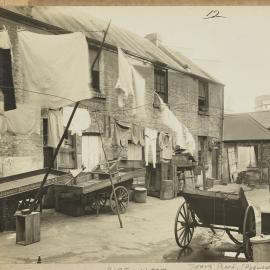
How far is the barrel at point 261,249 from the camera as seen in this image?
6.72 m

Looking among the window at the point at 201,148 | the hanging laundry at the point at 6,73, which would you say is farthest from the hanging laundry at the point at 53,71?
the window at the point at 201,148

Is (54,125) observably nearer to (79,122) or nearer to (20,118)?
(79,122)

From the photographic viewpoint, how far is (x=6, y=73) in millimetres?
8875

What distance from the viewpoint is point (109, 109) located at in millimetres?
13578

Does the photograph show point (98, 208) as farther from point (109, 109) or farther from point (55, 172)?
point (109, 109)

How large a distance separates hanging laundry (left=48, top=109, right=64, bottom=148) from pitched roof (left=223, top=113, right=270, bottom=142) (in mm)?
12075

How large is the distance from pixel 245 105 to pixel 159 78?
608cm

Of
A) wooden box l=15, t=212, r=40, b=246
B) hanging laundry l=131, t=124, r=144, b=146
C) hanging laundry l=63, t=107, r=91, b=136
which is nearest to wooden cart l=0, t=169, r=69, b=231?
wooden box l=15, t=212, r=40, b=246

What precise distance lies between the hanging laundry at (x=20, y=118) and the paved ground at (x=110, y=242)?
7.74 feet

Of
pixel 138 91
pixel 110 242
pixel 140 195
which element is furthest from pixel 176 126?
pixel 110 242

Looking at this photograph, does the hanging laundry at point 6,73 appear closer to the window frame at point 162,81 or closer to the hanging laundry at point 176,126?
the hanging laundry at point 176,126

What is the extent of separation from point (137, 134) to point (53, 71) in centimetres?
606

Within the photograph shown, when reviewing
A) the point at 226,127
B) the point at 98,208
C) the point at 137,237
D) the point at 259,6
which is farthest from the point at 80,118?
the point at 226,127

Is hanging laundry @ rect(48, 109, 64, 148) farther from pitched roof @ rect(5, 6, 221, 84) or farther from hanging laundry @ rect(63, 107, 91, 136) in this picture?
pitched roof @ rect(5, 6, 221, 84)
